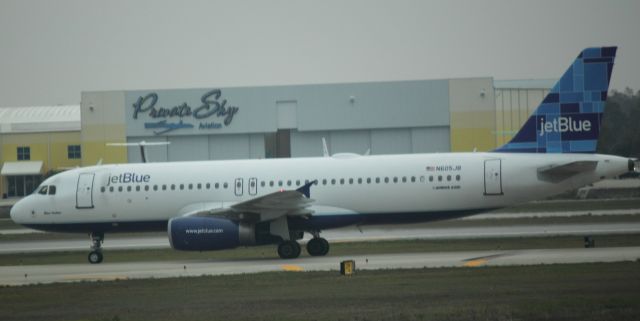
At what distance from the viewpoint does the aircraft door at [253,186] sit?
32562mm

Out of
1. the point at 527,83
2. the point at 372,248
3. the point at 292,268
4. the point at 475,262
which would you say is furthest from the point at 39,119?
the point at 475,262

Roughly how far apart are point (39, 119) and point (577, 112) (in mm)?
74131

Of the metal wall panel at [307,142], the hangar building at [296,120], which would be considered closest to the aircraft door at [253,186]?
the hangar building at [296,120]

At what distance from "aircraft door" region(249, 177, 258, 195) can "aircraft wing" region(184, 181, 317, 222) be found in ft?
6.53

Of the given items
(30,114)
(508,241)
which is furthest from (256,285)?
(30,114)

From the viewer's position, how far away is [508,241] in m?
33.9

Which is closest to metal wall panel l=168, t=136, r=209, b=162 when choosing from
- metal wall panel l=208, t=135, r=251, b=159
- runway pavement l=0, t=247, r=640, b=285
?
metal wall panel l=208, t=135, r=251, b=159

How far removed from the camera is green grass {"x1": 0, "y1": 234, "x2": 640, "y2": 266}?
31547 millimetres

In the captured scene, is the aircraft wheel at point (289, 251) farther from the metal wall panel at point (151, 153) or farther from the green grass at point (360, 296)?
the metal wall panel at point (151, 153)

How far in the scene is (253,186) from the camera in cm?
3269

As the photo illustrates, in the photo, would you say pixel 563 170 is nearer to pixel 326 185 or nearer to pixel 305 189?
pixel 326 185

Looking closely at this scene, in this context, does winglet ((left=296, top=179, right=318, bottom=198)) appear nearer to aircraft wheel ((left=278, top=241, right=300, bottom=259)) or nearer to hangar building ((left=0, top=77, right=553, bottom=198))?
aircraft wheel ((left=278, top=241, right=300, bottom=259))

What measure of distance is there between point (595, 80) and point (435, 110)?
33451 millimetres

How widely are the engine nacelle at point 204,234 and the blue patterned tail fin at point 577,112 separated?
933cm
